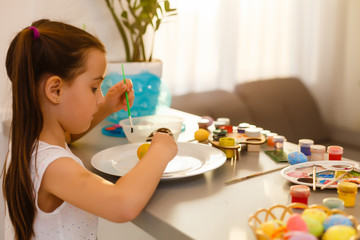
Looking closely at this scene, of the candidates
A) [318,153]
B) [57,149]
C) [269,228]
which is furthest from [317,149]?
[57,149]

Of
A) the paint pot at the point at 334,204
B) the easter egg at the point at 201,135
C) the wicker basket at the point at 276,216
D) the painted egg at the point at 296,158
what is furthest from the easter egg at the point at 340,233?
the easter egg at the point at 201,135

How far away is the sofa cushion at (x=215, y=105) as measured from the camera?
220cm

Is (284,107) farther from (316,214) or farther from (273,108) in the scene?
(316,214)

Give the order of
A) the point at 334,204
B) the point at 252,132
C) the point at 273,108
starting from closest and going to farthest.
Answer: the point at 334,204 < the point at 252,132 < the point at 273,108

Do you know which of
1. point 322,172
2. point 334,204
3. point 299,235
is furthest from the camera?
point 322,172

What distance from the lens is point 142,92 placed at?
5.15ft

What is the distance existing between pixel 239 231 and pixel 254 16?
1925mm

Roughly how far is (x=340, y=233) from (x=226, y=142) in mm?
564

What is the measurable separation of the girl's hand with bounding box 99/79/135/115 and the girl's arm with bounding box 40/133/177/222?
45 cm

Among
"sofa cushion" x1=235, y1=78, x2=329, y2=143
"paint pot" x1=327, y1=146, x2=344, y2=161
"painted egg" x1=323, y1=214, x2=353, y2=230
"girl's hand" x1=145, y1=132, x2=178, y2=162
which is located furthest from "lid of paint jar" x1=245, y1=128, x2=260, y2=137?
"sofa cushion" x1=235, y1=78, x2=329, y2=143

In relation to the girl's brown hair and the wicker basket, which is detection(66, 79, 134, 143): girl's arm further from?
the wicker basket

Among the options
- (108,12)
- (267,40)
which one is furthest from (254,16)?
(108,12)

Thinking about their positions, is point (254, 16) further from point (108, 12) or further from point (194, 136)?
point (194, 136)

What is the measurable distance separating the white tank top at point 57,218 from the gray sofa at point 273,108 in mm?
1280
